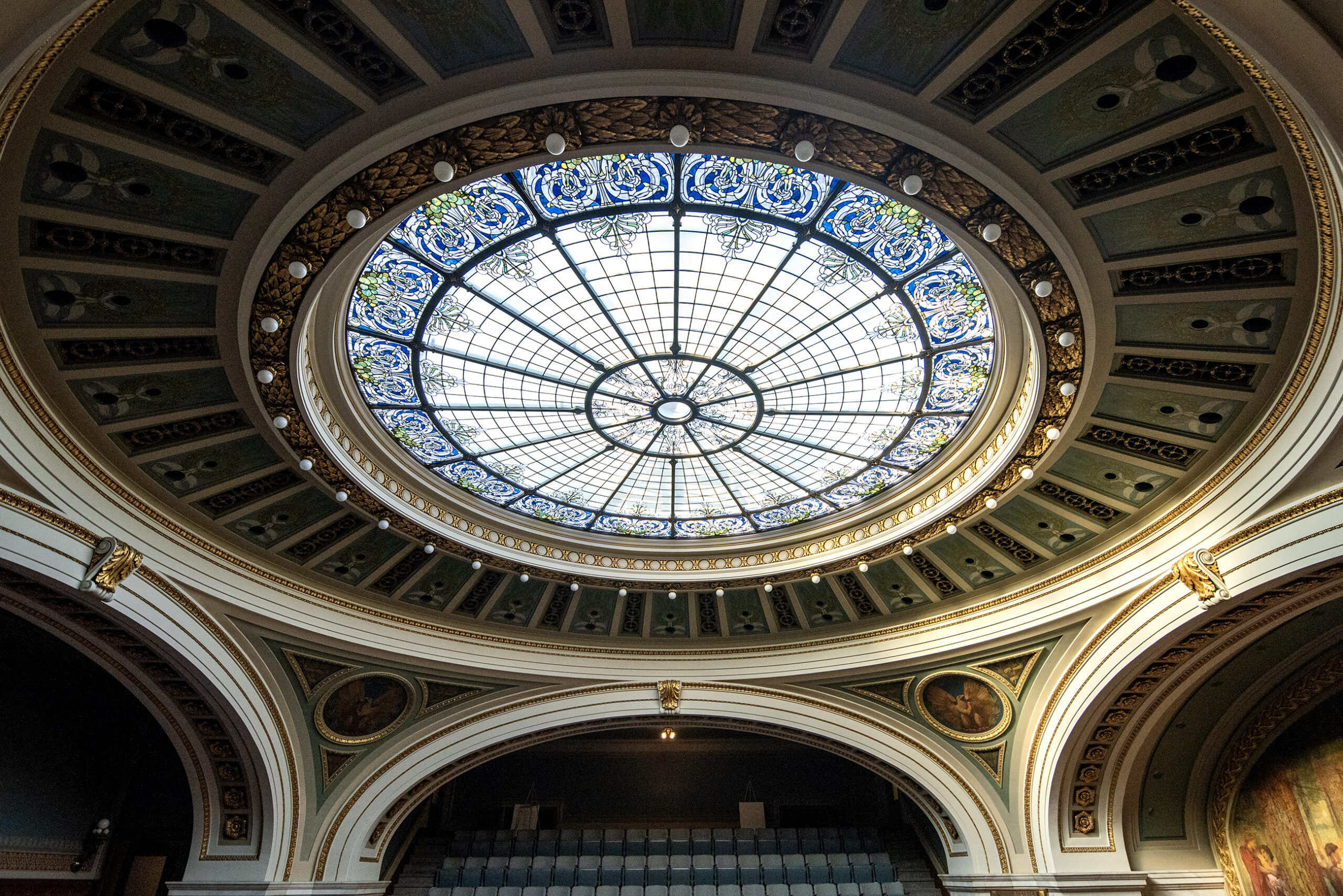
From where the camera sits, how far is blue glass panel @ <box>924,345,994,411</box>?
1051 centimetres

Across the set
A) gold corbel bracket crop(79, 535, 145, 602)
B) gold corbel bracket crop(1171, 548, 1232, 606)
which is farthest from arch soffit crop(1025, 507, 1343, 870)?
gold corbel bracket crop(79, 535, 145, 602)

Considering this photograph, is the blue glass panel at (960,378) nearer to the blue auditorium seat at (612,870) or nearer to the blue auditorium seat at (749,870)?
the blue auditorium seat at (749,870)

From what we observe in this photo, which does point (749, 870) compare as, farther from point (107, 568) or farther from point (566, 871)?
point (107, 568)

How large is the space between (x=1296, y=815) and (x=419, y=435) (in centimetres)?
1743

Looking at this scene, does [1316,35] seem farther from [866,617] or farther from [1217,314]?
[866,617]

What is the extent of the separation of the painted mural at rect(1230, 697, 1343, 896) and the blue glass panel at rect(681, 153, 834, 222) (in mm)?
13703

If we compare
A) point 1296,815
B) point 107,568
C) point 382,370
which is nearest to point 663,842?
point 1296,815

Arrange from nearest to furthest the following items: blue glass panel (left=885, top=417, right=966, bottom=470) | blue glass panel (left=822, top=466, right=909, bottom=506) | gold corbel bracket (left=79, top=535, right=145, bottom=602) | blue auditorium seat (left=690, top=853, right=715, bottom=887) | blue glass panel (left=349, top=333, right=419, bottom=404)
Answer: gold corbel bracket (left=79, top=535, right=145, bottom=602)
blue glass panel (left=349, top=333, right=419, bottom=404)
blue glass panel (left=885, top=417, right=966, bottom=470)
blue glass panel (left=822, top=466, right=909, bottom=506)
blue auditorium seat (left=690, top=853, right=715, bottom=887)

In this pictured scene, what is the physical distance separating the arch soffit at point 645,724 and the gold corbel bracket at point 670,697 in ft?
0.43

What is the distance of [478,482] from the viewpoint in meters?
13.5

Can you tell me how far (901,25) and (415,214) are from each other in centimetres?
554

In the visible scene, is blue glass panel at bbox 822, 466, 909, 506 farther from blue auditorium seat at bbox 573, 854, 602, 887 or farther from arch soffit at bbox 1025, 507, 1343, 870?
blue auditorium seat at bbox 573, 854, 602, 887

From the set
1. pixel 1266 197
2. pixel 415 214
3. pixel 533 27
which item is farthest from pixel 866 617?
pixel 533 27

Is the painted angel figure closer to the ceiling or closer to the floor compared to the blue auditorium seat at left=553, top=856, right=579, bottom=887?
closer to the ceiling
